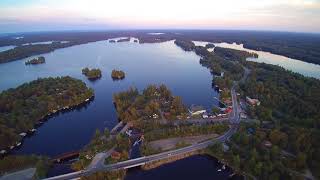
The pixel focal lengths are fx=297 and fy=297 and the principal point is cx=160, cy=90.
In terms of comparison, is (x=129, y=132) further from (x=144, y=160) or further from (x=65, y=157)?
(x=65, y=157)

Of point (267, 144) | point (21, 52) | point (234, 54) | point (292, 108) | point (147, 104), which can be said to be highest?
point (234, 54)

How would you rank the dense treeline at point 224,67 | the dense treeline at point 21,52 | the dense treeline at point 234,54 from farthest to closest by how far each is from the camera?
the dense treeline at point 21,52, the dense treeline at point 234,54, the dense treeline at point 224,67

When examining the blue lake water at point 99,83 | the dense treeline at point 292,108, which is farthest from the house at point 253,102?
the blue lake water at point 99,83

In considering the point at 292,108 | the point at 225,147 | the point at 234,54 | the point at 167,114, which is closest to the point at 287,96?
the point at 292,108

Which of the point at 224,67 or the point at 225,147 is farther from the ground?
the point at 224,67

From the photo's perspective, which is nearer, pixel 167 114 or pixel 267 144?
pixel 267 144

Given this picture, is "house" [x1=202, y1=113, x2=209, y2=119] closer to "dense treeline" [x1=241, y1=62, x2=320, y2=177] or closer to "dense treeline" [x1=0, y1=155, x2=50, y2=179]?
"dense treeline" [x1=241, y1=62, x2=320, y2=177]

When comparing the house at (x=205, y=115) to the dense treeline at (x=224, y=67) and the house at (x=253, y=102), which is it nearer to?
the house at (x=253, y=102)
